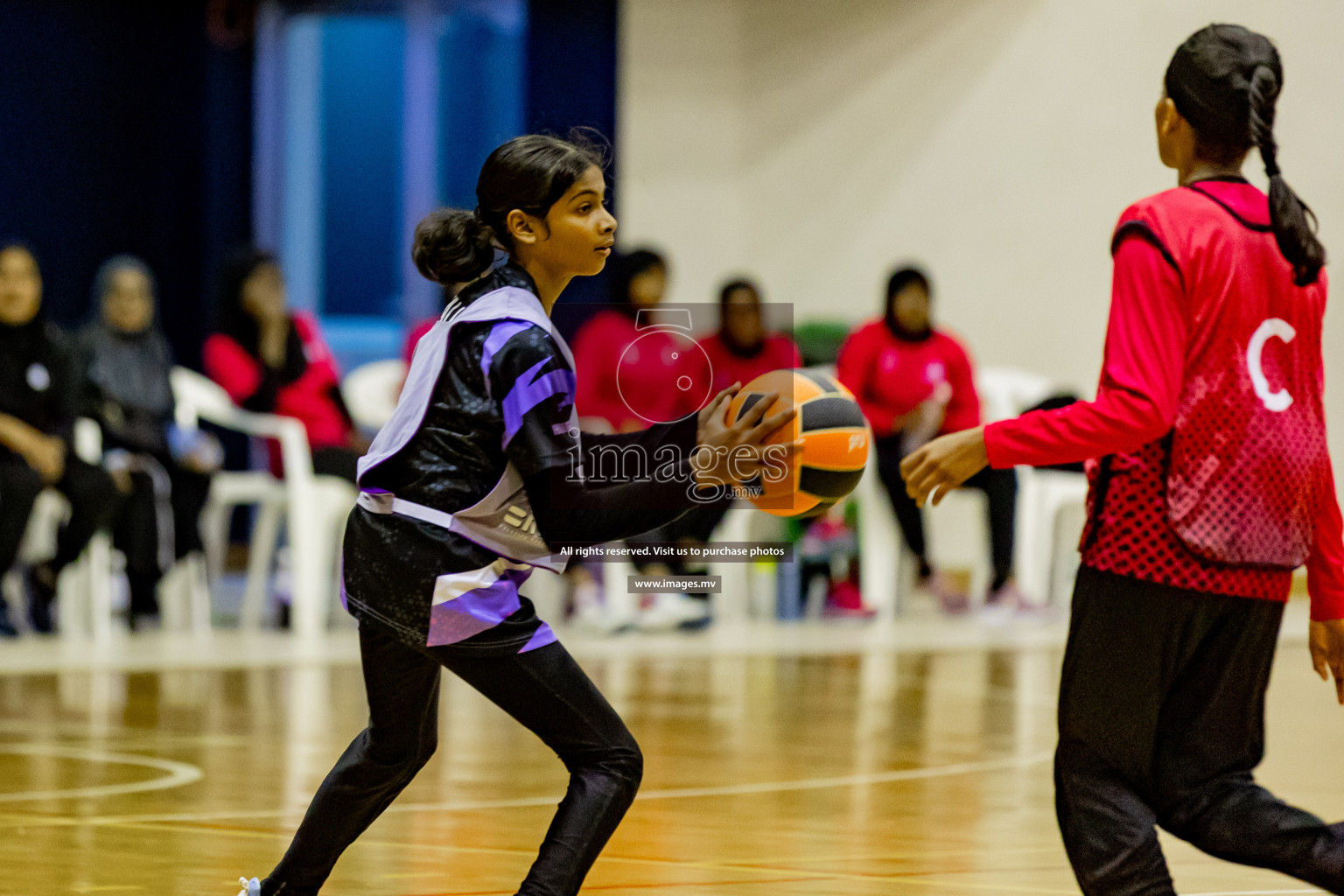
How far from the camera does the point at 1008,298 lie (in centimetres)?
954

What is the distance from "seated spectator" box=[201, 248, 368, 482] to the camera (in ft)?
24.3

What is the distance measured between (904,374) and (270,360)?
2.83m

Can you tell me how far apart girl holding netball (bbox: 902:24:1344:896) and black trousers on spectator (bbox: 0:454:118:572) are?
515cm

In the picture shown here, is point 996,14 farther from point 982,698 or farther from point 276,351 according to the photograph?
point 982,698

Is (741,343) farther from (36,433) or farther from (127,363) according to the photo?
(36,433)

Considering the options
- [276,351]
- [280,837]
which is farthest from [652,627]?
[280,837]

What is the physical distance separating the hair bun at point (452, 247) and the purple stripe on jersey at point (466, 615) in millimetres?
446

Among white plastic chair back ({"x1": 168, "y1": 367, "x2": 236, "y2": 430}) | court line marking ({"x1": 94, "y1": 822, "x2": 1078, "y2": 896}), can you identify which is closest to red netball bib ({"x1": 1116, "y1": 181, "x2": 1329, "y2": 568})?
court line marking ({"x1": 94, "y1": 822, "x2": 1078, "y2": 896})

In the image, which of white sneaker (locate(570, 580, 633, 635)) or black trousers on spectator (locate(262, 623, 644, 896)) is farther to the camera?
white sneaker (locate(570, 580, 633, 635))

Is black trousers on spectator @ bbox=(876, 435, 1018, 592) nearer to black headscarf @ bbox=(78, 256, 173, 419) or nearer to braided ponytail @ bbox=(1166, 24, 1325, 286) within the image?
black headscarf @ bbox=(78, 256, 173, 419)

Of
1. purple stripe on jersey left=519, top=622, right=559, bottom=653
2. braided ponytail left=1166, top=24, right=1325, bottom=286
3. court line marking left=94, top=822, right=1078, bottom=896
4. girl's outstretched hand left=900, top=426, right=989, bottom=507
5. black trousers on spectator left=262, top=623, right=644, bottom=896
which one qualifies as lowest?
court line marking left=94, top=822, right=1078, bottom=896

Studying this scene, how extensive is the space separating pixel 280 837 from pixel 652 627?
4026mm

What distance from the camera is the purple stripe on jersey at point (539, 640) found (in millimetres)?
2318

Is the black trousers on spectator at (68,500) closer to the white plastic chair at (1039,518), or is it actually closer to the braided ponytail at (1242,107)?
the white plastic chair at (1039,518)
